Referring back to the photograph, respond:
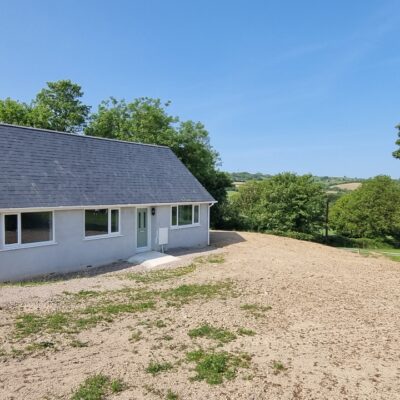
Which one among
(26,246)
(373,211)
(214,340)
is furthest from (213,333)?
(373,211)

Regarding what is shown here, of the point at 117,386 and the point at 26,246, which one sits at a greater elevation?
the point at 26,246

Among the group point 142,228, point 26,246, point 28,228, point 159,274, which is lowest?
point 159,274

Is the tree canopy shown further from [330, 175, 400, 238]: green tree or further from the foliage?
[330, 175, 400, 238]: green tree

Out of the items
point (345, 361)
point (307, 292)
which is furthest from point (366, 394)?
point (307, 292)

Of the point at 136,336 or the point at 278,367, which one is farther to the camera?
the point at 136,336

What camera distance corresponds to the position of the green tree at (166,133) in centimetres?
3150

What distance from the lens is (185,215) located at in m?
20.1

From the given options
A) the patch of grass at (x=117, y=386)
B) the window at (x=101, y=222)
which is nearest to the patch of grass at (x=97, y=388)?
the patch of grass at (x=117, y=386)

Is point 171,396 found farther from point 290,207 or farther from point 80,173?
point 290,207

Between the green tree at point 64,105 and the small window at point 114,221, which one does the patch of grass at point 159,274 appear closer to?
the small window at point 114,221

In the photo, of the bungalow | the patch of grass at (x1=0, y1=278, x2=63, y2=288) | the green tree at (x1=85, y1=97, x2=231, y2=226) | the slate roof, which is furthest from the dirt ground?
the green tree at (x1=85, y1=97, x2=231, y2=226)

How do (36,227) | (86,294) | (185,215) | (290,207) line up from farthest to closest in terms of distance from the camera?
(290,207) → (185,215) → (36,227) → (86,294)

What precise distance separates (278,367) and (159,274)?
8.04 meters

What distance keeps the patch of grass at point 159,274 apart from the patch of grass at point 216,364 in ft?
20.3
